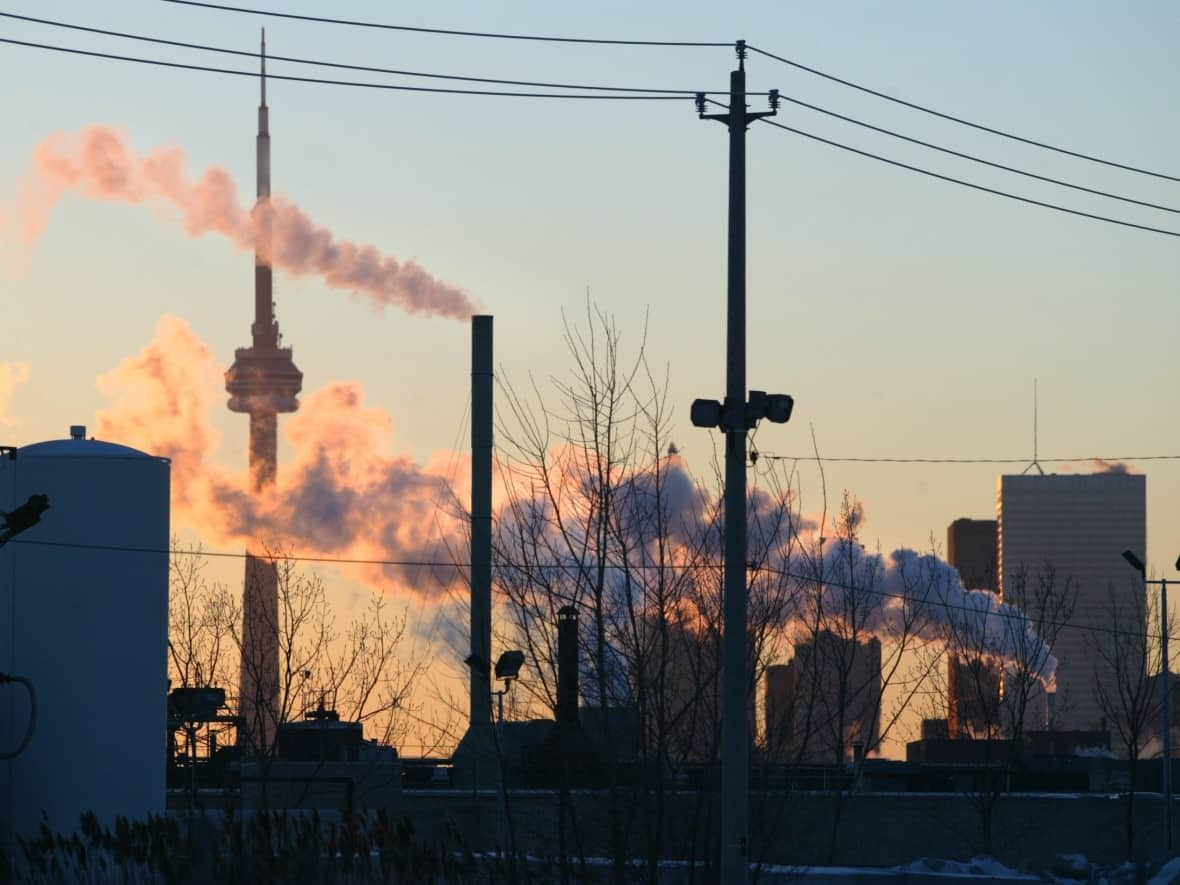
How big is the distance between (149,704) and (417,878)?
1456 cm

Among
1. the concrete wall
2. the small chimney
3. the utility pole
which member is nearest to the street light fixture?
the small chimney

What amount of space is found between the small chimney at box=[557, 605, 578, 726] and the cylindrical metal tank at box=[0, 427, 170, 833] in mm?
8326

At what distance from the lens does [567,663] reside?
29.1 metres

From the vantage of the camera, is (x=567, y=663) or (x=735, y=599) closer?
(x=735, y=599)

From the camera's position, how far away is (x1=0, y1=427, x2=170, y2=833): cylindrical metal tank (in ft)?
111

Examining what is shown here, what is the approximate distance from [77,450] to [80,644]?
10.6ft

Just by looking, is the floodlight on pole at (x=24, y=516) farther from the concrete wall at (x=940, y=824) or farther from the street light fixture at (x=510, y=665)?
the concrete wall at (x=940, y=824)

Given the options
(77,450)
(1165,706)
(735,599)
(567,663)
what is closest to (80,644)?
(77,450)

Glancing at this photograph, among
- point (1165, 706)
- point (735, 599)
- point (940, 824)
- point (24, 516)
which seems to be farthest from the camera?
point (940, 824)

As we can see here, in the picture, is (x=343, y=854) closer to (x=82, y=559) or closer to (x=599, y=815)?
(x=599, y=815)

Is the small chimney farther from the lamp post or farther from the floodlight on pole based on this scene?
the lamp post

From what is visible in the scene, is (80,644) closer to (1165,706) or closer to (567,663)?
(567,663)

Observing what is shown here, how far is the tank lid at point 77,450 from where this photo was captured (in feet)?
113

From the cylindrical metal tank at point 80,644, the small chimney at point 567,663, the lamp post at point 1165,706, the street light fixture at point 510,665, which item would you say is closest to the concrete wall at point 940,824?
the lamp post at point 1165,706
